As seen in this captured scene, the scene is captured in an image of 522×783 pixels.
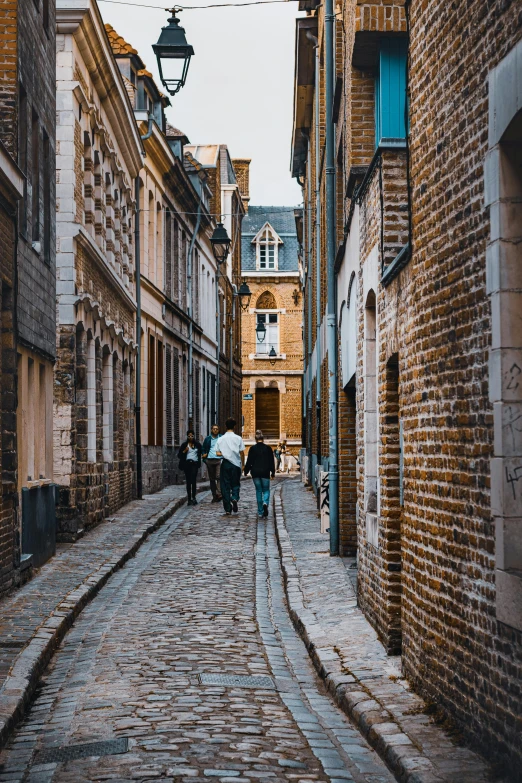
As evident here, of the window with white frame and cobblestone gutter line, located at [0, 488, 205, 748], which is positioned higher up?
the window with white frame

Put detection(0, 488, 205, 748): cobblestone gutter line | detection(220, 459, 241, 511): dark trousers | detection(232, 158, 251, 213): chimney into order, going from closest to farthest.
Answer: detection(0, 488, 205, 748): cobblestone gutter line, detection(220, 459, 241, 511): dark trousers, detection(232, 158, 251, 213): chimney

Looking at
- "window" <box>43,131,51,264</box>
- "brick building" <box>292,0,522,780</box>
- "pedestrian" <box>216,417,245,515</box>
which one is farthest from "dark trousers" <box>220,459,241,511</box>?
"brick building" <box>292,0,522,780</box>

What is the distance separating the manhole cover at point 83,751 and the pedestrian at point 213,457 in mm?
19468

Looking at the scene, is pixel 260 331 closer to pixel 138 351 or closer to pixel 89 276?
pixel 138 351

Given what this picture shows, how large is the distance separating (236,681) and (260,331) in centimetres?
5222

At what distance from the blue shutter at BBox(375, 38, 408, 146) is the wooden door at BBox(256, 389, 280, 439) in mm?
51373

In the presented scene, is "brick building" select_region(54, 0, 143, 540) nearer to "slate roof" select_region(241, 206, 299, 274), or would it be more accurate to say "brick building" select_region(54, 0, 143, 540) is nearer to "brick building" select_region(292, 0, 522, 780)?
"brick building" select_region(292, 0, 522, 780)

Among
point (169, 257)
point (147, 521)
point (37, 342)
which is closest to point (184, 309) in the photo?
point (169, 257)

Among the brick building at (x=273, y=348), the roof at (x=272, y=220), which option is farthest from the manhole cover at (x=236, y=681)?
the roof at (x=272, y=220)

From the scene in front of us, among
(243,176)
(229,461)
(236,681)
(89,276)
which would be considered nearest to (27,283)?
(236,681)

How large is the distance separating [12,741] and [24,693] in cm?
82

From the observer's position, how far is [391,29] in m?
11.0

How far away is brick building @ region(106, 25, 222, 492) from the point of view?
30.8 metres

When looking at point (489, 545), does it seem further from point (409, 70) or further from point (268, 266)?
point (268, 266)
